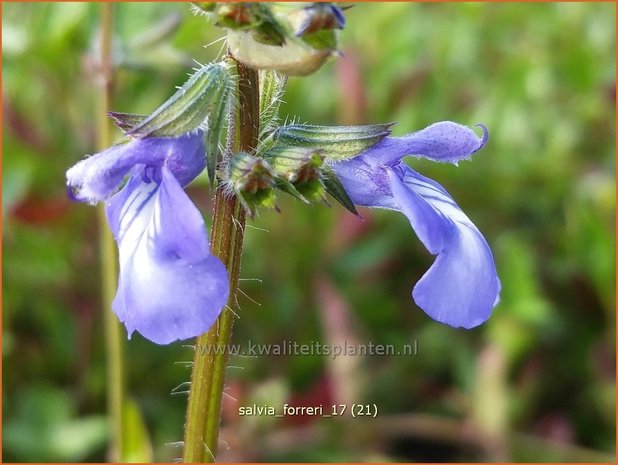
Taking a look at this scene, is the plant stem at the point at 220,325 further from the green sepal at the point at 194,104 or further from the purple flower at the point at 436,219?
the purple flower at the point at 436,219

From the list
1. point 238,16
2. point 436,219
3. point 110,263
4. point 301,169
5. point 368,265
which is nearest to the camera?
point 238,16

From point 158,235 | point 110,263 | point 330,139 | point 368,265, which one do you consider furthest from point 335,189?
point 368,265

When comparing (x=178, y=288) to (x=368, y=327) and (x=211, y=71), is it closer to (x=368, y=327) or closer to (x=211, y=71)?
(x=211, y=71)

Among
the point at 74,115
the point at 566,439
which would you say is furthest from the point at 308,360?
the point at 74,115

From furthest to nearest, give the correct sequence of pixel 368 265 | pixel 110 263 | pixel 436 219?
1. pixel 368 265
2. pixel 110 263
3. pixel 436 219

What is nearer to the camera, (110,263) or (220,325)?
(220,325)

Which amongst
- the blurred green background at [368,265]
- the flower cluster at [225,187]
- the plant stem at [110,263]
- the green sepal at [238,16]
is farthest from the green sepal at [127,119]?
the blurred green background at [368,265]

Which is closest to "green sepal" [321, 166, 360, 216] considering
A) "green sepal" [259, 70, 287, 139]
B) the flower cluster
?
the flower cluster

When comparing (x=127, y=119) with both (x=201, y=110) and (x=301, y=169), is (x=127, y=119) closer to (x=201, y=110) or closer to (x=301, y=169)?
(x=201, y=110)
